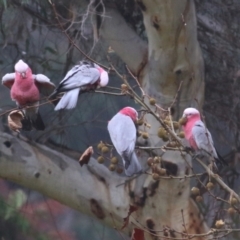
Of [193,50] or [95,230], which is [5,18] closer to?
[193,50]

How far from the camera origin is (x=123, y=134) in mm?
1842

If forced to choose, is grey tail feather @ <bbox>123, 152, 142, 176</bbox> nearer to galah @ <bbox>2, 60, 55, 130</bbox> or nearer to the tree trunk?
galah @ <bbox>2, 60, 55, 130</bbox>

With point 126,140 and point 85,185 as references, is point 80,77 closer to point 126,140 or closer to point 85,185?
point 126,140

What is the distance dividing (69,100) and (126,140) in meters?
0.21

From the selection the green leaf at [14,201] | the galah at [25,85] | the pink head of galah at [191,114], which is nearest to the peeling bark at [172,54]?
the pink head of galah at [191,114]

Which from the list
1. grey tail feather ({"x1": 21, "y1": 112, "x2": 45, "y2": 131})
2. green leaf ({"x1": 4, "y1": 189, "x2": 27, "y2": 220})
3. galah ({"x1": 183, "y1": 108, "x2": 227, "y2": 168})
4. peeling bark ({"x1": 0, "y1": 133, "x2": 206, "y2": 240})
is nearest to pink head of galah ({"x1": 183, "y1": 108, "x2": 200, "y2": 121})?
galah ({"x1": 183, "y1": 108, "x2": 227, "y2": 168})

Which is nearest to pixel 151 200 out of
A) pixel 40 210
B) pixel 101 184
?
pixel 101 184

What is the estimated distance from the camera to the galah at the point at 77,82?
6.34ft

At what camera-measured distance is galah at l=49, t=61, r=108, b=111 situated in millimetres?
1934

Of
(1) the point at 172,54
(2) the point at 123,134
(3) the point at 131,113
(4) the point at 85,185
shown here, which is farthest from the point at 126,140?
(4) the point at 85,185

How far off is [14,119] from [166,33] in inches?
30.5

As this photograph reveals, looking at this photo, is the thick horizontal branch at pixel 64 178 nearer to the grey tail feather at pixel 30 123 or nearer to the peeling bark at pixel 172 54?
the peeling bark at pixel 172 54

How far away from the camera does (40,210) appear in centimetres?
390

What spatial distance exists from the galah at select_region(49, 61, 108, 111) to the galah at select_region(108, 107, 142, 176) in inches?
5.1
